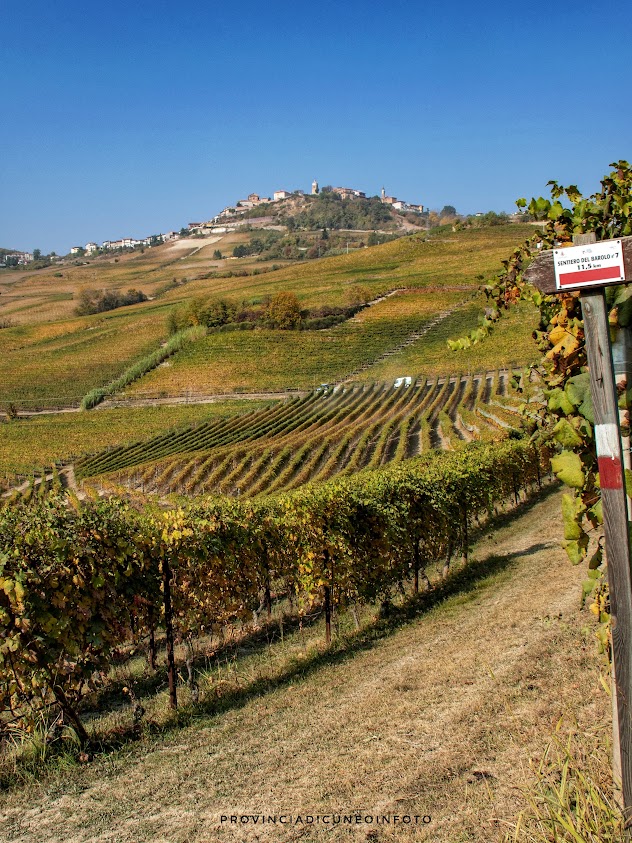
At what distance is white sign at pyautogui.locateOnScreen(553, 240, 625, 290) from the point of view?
320 cm

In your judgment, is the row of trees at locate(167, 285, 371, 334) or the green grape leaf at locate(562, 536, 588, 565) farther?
the row of trees at locate(167, 285, 371, 334)

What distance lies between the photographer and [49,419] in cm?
7162

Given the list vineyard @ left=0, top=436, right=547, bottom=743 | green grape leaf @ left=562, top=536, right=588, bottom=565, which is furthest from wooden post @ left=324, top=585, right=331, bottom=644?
green grape leaf @ left=562, top=536, right=588, bottom=565

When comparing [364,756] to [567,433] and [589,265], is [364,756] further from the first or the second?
[589,265]

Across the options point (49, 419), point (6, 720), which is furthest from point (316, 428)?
point (6, 720)

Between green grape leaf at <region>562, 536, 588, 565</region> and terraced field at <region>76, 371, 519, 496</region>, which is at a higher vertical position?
green grape leaf at <region>562, 536, 588, 565</region>

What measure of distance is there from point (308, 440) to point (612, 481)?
42686mm

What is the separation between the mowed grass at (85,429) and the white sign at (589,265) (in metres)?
50.5

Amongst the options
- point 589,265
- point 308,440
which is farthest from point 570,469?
point 308,440

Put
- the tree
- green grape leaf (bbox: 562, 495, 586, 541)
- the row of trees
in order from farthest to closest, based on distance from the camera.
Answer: the row of trees, the tree, green grape leaf (bbox: 562, 495, 586, 541)

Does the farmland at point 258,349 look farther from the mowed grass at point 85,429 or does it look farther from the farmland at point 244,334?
the farmland at point 244,334

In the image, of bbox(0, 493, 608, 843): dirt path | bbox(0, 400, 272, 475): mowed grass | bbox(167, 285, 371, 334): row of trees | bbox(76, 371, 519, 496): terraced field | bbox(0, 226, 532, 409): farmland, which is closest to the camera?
bbox(0, 493, 608, 843): dirt path

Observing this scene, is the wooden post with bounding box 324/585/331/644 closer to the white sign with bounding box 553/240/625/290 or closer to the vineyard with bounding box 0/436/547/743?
the vineyard with bounding box 0/436/547/743

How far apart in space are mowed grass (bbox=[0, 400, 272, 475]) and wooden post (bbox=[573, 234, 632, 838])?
50.4 metres
